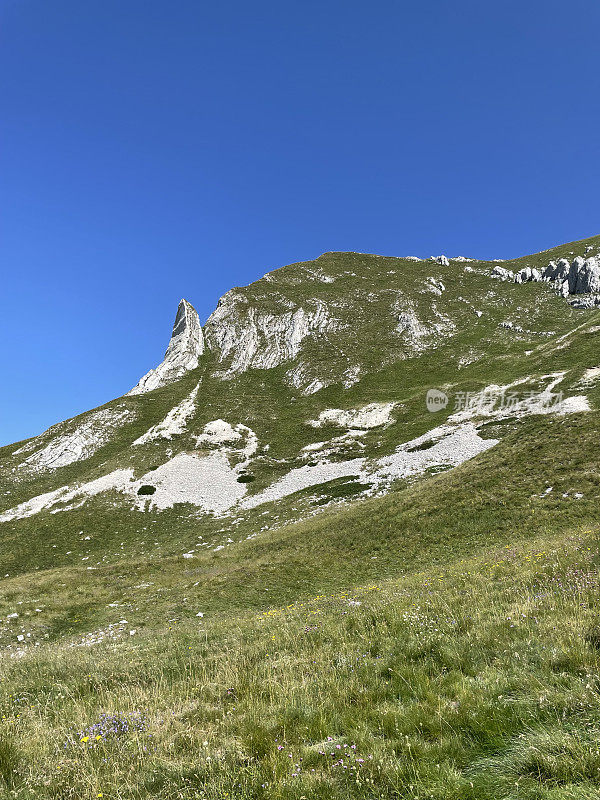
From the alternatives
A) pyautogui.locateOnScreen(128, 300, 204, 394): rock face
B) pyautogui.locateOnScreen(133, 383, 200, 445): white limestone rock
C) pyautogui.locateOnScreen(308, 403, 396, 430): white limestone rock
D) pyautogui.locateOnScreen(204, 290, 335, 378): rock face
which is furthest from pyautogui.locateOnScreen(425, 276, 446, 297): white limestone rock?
pyautogui.locateOnScreen(133, 383, 200, 445): white limestone rock

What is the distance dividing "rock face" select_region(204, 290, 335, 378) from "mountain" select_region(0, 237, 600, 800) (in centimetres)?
2077

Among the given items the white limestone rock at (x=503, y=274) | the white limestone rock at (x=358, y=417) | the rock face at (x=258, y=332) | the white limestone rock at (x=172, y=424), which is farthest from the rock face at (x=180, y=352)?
the white limestone rock at (x=503, y=274)

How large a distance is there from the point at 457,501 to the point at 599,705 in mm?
24181

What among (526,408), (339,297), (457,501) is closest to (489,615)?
(457,501)

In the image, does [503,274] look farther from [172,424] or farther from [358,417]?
[172,424]

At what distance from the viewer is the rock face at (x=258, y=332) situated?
4070 inches

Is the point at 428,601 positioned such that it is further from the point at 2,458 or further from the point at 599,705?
the point at 2,458

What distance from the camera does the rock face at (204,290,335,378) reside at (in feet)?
339

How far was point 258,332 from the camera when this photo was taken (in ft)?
364

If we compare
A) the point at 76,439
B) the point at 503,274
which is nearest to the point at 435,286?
the point at 503,274

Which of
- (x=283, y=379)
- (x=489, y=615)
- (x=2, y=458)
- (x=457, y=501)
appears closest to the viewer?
(x=489, y=615)

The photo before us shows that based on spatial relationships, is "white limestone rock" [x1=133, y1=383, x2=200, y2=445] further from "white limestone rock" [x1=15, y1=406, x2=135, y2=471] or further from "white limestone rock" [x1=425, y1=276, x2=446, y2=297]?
"white limestone rock" [x1=425, y1=276, x2=446, y2=297]

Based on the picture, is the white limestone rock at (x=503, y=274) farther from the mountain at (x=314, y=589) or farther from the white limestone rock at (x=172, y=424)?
the white limestone rock at (x=172, y=424)

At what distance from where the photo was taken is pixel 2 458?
66.6 meters
